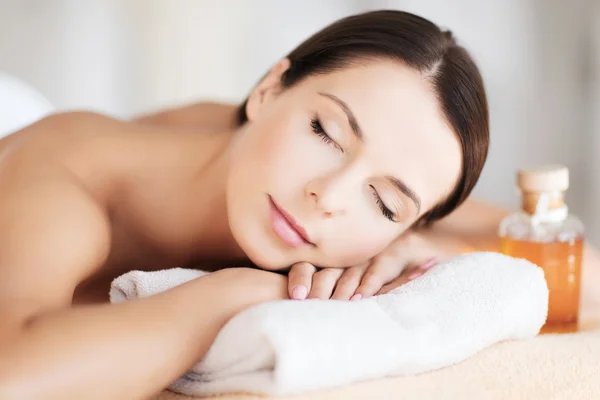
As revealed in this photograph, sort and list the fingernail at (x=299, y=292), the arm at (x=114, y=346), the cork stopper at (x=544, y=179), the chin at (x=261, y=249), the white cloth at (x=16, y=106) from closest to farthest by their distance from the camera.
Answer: the arm at (x=114, y=346) → the fingernail at (x=299, y=292) → the chin at (x=261, y=249) → the cork stopper at (x=544, y=179) → the white cloth at (x=16, y=106)

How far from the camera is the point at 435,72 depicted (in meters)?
1.10

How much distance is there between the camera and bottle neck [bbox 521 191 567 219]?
117 centimetres

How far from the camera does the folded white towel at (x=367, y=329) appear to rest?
29.7 inches

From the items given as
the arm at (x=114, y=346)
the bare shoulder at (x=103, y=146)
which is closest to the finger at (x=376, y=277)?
the arm at (x=114, y=346)

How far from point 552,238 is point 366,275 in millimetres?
334

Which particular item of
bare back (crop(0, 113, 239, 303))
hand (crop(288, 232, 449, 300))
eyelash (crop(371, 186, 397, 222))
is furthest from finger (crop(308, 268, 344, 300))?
bare back (crop(0, 113, 239, 303))

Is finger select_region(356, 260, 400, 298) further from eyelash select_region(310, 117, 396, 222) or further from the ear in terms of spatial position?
the ear

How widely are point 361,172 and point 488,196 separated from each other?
1366mm

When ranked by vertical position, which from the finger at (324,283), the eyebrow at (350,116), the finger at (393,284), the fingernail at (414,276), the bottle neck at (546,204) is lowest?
the finger at (393,284)

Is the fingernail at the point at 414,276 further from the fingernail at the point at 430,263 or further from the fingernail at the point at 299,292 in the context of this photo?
the fingernail at the point at 299,292

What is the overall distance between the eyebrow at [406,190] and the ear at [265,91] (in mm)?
286

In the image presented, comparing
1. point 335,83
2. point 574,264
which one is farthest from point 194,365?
point 574,264

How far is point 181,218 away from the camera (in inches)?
48.5

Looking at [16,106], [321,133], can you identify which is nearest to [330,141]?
[321,133]
